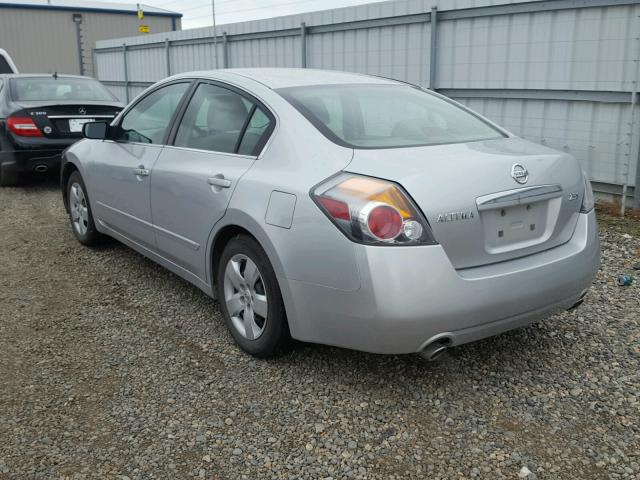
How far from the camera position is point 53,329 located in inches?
152

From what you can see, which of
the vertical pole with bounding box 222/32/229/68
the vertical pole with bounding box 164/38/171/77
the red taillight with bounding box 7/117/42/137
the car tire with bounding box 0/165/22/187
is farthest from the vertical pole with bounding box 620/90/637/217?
the vertical pole with bounding box 164/38/171/77

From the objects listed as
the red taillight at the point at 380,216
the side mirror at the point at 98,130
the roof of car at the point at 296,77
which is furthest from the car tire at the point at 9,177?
the red taillight at the point at 380,216

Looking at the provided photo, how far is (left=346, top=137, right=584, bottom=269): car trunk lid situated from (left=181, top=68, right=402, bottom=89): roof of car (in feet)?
2.99

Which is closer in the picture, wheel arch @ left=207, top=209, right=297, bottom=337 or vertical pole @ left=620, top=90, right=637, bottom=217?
wheel arch @ left=207, top=209, right=297, bottom=337

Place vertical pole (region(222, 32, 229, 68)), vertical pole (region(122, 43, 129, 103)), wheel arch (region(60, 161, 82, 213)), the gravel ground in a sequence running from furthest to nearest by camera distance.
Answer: vertical pole (region(122, 43, 129, 103))
vertical pole (region(222, 32, 229, 68))
wheel arch (region(60, 161, 82, 213))
the gravel ground

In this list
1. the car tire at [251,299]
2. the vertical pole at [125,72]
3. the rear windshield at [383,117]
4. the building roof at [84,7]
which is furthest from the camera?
the building roof at [84,7]

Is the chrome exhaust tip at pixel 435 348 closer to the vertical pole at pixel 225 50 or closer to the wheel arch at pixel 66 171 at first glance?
the wheel arch at pixel 66 171

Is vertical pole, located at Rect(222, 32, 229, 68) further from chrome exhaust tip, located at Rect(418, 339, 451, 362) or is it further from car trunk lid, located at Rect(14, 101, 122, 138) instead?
chrome exhaust tip, located at Rect(418, 339, 451, 362)

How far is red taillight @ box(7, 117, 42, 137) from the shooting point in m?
7.88

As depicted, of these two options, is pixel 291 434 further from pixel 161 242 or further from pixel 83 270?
pixel 83 270

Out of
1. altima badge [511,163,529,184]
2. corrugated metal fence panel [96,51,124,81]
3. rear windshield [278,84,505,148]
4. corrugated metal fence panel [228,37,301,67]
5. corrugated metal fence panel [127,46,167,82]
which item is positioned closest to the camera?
altima badge [511,163,529,184]

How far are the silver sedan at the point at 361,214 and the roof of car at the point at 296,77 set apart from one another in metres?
0.02

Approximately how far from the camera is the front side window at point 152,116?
14.0ft

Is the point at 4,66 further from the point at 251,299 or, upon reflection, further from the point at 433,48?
the point at 251,299
